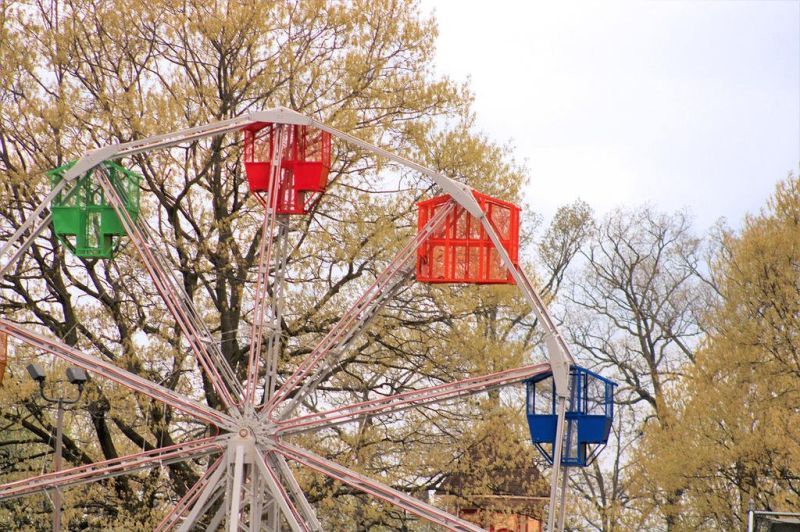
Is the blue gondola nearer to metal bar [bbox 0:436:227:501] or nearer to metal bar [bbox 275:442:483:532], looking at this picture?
metal bar [bbox 275:442:483:532]

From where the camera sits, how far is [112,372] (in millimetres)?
20078

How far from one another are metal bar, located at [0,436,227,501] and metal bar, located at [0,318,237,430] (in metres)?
0.38

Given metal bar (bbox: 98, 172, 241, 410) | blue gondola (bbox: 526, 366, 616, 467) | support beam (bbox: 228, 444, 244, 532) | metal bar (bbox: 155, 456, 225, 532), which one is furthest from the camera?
metal bar (bbox: 98, 172, 241, 410)

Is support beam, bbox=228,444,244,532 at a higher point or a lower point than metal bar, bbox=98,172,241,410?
lower

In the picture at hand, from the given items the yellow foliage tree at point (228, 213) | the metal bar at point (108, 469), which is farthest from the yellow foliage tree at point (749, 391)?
the metal bar at point (108, 469)

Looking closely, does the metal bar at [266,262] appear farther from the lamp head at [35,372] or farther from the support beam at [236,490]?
the lamp head at [35,372]

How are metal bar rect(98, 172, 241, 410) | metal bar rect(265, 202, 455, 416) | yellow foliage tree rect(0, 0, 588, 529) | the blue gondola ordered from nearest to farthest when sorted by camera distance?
Result: 1. the blue gondola
2. metal bar rect(98, 172, 241, 410)
3. metal bar rect(265, 202, 455, 416)
4. yellow foliage tree rect(0, 0, 588, 529)

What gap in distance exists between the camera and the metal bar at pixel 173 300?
20.6 metres

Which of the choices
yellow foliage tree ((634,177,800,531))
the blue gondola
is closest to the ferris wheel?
the blue gondola

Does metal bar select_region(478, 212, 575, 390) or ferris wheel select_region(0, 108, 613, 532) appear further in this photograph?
ferris wheel select_region(0, 108, 613, 532)

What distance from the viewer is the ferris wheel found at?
19.7m

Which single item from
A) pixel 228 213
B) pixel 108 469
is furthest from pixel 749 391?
pixel 108 469

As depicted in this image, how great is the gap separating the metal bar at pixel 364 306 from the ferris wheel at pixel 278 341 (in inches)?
Answer: 1.1

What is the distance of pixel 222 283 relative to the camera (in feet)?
89.1
